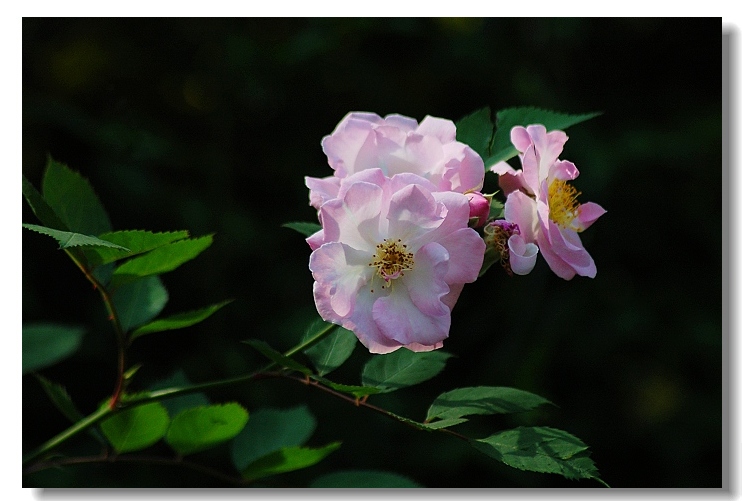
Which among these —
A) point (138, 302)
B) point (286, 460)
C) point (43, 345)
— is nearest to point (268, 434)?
point (286, 460)

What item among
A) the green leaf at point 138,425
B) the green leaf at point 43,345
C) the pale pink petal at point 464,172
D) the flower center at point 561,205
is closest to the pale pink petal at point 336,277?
the pale pink petal at point 464,172

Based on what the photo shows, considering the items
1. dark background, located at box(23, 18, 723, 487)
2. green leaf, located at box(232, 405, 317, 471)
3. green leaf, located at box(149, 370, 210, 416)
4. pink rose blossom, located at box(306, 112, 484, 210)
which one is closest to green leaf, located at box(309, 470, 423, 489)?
green leaf, located at box(232, 405, 317, 471)

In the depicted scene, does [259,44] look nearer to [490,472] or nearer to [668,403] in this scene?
[490,472]

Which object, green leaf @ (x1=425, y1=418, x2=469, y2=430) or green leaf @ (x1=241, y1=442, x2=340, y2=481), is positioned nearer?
green leaf @ (x1=425, y1=418, x2=469, y2=430)

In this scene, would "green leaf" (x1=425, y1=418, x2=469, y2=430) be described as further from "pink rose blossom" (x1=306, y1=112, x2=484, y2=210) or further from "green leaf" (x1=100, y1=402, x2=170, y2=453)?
"green leaf" (x1=100, y1=402, x2=170, y2=453)

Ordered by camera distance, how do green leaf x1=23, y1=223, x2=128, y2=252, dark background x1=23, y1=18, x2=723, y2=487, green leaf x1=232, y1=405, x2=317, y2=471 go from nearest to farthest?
green leaf x1=23, y1=223, x2=128, y2=252, green leaf x1=232, y1=405, x2=317, y2=471, dark background x1=23, y1=18, x2=723, y2=487

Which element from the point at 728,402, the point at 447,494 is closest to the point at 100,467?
the point at 447,494
